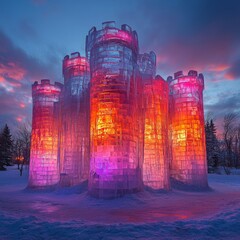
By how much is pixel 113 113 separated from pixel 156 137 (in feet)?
15.5

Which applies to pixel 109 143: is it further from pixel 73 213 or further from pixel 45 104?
pixel 45 104

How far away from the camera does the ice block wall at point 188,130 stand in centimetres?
1872

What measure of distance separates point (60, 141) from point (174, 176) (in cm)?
925

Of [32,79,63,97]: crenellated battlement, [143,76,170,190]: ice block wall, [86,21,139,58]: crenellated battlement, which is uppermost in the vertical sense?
[86,21,139,58]: crenellated battlement

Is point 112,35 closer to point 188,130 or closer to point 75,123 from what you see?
point 75,123

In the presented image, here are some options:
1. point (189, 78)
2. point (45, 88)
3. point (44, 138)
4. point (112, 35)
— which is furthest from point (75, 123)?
point (189, 78)

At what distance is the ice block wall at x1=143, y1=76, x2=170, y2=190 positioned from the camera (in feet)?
53.3

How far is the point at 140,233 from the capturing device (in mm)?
6344

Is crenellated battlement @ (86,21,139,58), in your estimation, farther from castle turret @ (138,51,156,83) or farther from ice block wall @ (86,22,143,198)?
castle turret @ (138,51,156,83)

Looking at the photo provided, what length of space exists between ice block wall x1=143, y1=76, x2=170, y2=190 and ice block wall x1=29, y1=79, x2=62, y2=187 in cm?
766

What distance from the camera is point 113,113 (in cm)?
1327

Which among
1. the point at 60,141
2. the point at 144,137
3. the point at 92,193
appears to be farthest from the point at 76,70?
the point at 92,193

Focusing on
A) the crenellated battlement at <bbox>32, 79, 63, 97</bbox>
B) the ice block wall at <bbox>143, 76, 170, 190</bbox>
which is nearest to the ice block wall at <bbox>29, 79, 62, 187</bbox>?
the crenellated battlement at <bbox>32, 79, 63, 97</bbox>

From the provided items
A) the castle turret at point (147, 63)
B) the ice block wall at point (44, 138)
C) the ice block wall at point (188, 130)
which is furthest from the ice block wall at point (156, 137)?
the ice block wall at point (44, 138)
